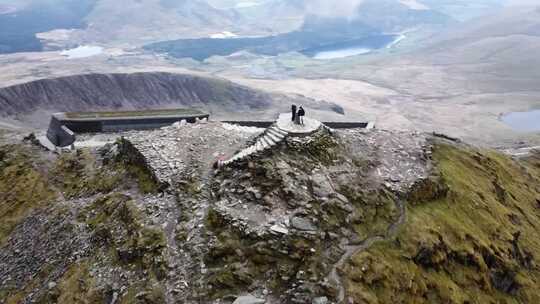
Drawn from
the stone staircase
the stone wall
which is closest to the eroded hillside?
the stone wall

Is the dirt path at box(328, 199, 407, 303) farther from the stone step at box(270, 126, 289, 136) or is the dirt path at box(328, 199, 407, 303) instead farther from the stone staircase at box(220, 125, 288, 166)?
the stone step at box(270, 126, 289, 136)

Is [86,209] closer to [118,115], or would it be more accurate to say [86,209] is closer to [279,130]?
[279,130]

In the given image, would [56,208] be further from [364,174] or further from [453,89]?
[453,89]

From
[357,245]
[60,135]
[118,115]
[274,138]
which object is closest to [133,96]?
[118,115]

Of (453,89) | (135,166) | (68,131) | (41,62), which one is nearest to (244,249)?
(135,166)

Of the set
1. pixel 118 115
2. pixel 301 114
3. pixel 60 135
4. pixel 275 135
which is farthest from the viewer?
pixel 118 115

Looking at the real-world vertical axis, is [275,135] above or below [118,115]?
above

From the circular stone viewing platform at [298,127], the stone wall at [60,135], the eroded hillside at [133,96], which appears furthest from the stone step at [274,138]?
the eroded hillside at [133,96]

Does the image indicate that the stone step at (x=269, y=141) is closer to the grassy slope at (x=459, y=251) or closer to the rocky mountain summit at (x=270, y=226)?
the rocky mountain summit at (x=270, y=226)
